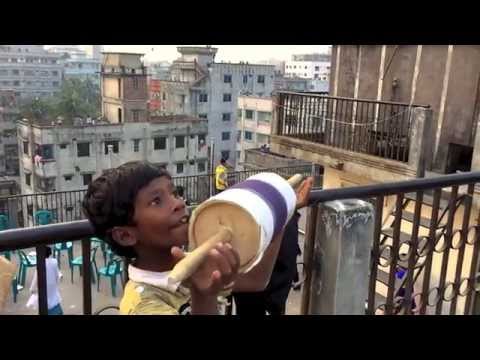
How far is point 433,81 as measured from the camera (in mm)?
8320

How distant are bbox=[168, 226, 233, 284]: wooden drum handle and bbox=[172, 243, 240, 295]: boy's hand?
0.06 feet

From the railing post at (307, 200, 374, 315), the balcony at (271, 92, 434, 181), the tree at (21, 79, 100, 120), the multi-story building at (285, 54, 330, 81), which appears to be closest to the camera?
the railing post at (307, 200, 374, 315)

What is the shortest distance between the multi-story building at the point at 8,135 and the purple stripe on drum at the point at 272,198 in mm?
35963

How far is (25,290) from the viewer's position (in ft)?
29.8

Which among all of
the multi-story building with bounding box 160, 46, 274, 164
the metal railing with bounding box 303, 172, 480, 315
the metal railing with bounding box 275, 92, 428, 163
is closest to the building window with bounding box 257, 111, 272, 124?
the multi-story building with bounding box 160, 46, 274, 164

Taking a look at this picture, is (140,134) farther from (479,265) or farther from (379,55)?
(479,265)

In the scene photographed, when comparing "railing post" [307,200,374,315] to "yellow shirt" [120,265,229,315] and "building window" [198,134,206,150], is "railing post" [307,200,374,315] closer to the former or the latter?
"yellow shirt" [120,265,229,315]

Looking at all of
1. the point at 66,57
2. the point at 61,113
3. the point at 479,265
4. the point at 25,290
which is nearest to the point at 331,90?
the point at 25,290

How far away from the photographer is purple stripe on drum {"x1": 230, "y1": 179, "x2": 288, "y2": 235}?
1.19 m

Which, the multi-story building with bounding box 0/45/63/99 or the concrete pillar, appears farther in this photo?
the multi-story building with bounding box 0/45/63/99

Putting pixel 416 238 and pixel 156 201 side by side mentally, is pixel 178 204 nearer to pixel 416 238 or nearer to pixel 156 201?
pixel 156 201

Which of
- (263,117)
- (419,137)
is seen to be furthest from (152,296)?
(263,117)

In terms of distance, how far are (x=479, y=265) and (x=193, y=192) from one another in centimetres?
1267

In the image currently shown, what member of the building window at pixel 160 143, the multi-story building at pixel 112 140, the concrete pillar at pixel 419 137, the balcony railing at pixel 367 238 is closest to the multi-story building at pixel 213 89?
the multi-story building at pixel 112 140
